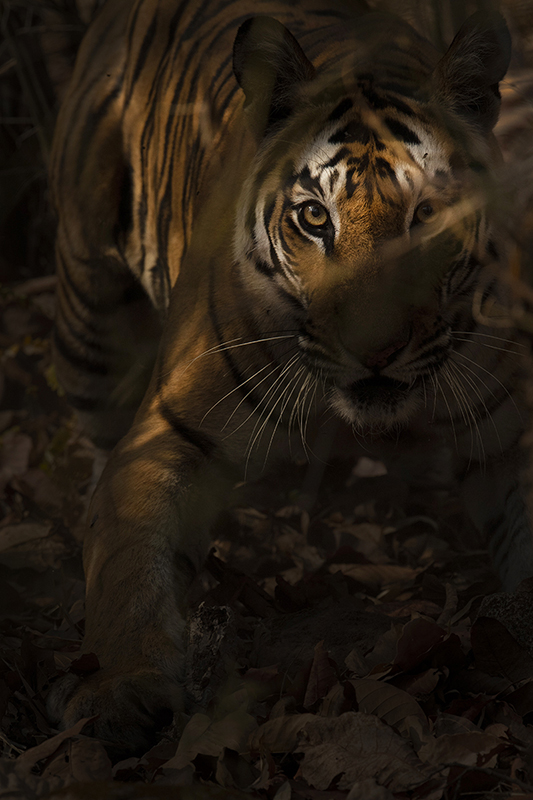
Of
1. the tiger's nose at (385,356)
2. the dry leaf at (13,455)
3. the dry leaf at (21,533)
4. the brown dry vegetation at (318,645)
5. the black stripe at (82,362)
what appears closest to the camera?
the brown dry vegetation at (318,645)

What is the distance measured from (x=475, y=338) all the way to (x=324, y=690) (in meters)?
0.89

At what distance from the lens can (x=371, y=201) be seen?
1.62 m

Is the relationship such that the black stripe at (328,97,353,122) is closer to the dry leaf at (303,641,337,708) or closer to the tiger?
the tiger

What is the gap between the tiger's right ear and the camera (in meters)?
1.76

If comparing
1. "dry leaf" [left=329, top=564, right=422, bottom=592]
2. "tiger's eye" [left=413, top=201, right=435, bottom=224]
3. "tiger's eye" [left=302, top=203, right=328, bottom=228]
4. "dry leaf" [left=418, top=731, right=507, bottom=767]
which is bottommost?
"dry leaf" [left=329, top=564, right=422, bottom=592]

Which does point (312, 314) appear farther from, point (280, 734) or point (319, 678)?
point (280, 734)

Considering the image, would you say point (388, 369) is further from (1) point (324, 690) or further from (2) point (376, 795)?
(2) point (376, 795)

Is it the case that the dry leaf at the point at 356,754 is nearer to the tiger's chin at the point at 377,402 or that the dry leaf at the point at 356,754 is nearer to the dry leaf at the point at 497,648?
the dry leaf at the point at 497,648

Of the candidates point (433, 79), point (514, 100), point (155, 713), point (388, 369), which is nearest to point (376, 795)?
point (155, 713)

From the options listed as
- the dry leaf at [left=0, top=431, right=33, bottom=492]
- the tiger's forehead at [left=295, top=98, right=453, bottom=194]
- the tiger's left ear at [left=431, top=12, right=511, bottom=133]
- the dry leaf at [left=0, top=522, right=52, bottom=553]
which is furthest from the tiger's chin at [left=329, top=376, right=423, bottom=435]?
the dry leaf at [left=0, top=431, right=33, bottom=492]

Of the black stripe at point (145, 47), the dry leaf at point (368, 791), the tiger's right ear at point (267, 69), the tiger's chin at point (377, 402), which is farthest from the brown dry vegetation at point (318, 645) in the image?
the black stripe at point (145, 47)

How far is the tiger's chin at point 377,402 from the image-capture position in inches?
67.4

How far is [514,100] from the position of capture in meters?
2.42

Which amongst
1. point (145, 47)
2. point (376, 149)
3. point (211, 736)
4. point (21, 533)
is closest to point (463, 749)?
point (211, 736)
